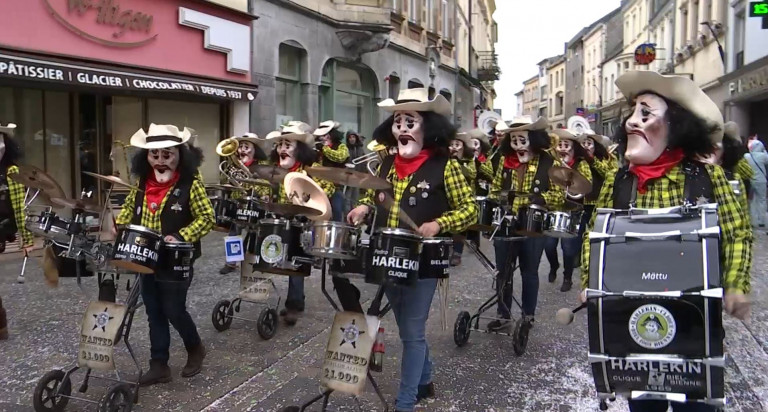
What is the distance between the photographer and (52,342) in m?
5.52

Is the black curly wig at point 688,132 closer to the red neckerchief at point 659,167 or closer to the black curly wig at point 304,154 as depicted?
the red neckerchief at point 659,167

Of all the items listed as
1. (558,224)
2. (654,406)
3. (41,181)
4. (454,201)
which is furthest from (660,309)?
(41,181)

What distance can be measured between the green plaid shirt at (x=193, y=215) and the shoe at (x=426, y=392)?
5.73ft

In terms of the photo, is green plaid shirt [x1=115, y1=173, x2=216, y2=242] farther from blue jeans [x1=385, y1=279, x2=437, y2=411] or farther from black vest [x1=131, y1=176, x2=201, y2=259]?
blue jeans [x1=385, y1=279, x2=437, y2=411]

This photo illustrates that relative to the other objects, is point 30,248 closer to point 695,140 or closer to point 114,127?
point 695,140

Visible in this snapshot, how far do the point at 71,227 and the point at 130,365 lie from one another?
1354 mm

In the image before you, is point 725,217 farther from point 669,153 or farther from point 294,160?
point 294,160

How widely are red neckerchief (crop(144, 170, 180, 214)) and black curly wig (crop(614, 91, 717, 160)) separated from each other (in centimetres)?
306

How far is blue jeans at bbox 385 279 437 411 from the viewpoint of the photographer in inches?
152

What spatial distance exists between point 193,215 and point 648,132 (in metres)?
2.86

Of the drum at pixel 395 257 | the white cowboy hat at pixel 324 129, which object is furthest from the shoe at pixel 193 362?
the white cowboy hat at pixel 324 129

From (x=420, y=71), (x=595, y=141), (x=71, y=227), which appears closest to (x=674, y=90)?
(x=71, y=227)

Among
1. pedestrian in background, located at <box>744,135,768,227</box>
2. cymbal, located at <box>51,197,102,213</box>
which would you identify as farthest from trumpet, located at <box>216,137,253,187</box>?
pedestrian in background, located at <box>744,135,768,227</box>

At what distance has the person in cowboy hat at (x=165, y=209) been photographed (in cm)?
438
